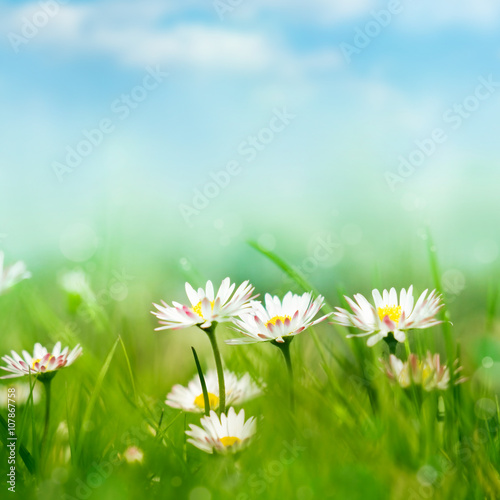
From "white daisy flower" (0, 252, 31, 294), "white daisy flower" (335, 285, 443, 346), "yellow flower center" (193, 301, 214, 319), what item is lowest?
"white daisy flower" (335, 285, 443, 346)

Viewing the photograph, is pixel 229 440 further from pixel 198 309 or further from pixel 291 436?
pixel 198 309

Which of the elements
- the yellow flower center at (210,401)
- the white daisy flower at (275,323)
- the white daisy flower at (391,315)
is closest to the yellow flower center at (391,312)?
the white daisy flower at (391,315)

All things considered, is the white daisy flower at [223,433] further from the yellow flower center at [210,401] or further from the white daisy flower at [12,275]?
the white daisy flower at [12,275]

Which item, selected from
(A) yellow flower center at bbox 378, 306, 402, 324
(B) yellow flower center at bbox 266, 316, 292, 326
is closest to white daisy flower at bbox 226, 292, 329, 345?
(B) yellow flower center at bbox 266, 316, 292, 326

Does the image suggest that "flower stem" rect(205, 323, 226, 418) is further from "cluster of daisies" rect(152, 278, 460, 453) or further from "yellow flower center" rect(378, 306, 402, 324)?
"yellow flower center" rect(378, 306, 402, 324)

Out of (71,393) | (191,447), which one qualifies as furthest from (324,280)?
(191,447)

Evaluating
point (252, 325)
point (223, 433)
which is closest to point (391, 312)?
point (252, 325)
